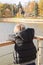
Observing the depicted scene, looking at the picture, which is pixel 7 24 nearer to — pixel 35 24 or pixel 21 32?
pixel 35 24

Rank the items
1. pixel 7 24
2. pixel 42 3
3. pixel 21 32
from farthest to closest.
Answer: pixel 7 24, pixel 42 3, pixel 21 32

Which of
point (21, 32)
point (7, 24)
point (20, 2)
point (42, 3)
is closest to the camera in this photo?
point (21, 32)

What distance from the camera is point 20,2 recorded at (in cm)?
466

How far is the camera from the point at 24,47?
1.35 metres

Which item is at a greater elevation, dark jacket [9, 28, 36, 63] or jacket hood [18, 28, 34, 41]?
jacket hood [18, 28, 34, 41]

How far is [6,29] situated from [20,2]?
0.97 metres

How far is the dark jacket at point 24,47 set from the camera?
1348mm

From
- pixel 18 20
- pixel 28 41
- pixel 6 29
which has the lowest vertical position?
A: pixel 6 29

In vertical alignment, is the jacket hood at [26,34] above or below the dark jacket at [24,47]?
above

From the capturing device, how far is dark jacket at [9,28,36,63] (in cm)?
135

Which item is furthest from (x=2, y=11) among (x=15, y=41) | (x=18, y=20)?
(x=15, y=41)

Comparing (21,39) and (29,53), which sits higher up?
(21,39)

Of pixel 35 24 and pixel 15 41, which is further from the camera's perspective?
A: pixel 35 24

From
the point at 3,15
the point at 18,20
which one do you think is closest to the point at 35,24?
the point at 18,20
